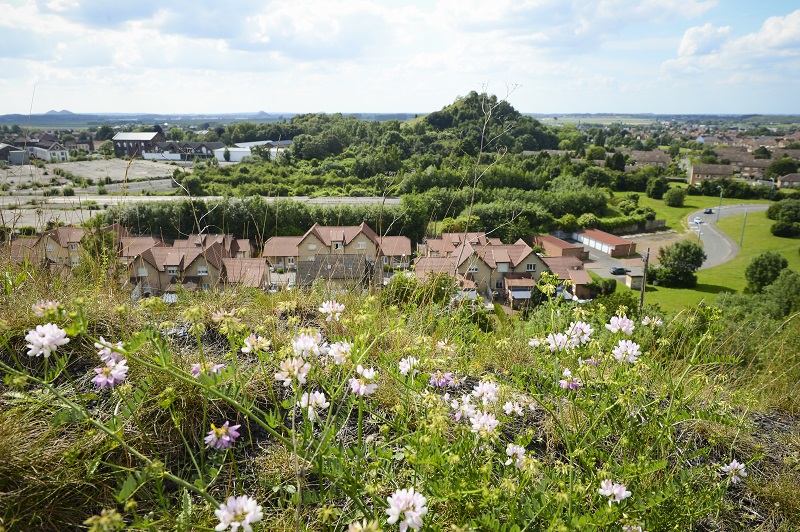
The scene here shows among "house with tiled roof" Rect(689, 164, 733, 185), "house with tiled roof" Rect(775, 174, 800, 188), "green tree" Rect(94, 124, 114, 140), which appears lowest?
"house with tiled roof" Rect(775, 174, 800, 188)

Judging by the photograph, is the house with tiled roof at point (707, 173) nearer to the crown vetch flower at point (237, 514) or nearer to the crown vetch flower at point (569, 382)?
the crown vetch flower at point (569, 382)

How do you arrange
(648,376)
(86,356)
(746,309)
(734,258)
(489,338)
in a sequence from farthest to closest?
(734,258) → (746,309) → (489,338) → (648,376) → (86,356)

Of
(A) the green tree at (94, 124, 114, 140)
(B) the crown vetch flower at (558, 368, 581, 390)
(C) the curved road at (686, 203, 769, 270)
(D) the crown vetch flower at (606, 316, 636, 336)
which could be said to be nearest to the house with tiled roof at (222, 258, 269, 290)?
(B) the crown vetch flower at (558, 368, 581, 390)

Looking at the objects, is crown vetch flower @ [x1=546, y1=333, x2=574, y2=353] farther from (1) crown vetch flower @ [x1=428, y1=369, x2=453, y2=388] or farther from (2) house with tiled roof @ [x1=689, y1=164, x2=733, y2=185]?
(2) house with tiled roof @ [x1=689, y1=164, x2=733, y2=185]

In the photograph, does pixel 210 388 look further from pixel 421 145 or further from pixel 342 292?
pixel 421 145

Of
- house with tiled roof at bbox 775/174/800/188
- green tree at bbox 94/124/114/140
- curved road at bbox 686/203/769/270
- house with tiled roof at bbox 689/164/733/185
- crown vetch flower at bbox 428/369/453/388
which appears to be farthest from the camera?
house with tiled roof at bbox 689/164/733/185

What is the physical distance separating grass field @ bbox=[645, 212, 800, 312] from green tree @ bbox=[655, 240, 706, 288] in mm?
610

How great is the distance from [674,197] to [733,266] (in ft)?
71.8

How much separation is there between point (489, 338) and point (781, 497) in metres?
1.82

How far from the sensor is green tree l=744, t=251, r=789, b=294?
88.9 ft

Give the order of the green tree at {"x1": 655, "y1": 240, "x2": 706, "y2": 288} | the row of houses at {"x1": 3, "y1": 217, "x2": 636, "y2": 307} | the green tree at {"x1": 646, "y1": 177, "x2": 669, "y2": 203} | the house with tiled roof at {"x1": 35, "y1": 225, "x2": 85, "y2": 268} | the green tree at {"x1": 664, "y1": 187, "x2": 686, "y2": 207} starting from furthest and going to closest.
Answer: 1. the green tree at {"x1": 646, "y1": 177, "x2": 669, "y2": 203}
2. the green tree at {"x1": 664, "y1": 187, "x2": 686, "y2": 207}
3. the green tree at {"x1": 655, "y1": 240, "x2": 706, "y2": 288}
4. the row of houses at {"x1": 3, "y1": 217, "x2": 636, "y2": 307}
5. the house with tiled roof at {"x1": 35, "y1": 225, "x2": 85, "y2": 268}

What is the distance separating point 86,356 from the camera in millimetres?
2369

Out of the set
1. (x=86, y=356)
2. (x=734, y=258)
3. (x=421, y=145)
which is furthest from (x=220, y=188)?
(x=734, y=258)

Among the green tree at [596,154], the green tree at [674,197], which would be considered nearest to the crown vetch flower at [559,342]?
the green tree at [674,197]
